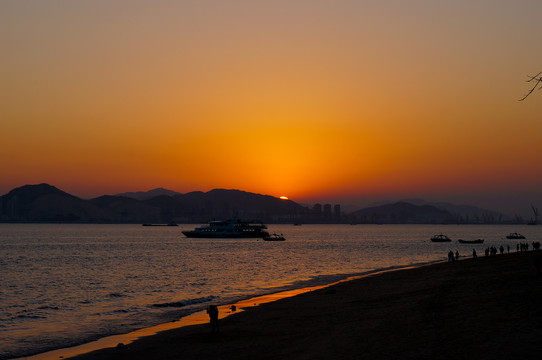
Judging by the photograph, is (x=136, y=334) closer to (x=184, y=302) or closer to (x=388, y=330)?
(x=184, y=302)

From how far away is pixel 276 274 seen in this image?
2830 inches

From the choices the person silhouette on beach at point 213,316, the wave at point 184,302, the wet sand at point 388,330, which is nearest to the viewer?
the wet sand at point 388,330

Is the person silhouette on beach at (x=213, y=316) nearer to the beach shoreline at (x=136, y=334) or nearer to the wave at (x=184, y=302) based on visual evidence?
the beach shoreline at (x=136, y=334)

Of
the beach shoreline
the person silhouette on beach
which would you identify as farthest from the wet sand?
the beach shoreline

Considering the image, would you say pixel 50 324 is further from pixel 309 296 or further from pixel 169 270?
pixel 169 270

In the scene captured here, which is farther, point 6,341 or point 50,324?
point 50,324

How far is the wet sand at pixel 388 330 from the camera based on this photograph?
18562mm

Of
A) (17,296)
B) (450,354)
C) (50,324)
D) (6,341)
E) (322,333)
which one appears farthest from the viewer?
(17,296)

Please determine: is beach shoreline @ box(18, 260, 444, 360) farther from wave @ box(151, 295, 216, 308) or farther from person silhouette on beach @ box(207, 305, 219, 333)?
person silhouette on beach @ box(207, 305, 219, 333)

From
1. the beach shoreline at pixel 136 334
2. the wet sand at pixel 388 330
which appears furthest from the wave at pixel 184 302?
the wet sand at pixel 388 330

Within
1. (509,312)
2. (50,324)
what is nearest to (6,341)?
(50,324)

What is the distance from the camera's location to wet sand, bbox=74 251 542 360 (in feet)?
60.9

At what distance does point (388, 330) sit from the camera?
2256cm

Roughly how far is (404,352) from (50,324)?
25.6 metres
